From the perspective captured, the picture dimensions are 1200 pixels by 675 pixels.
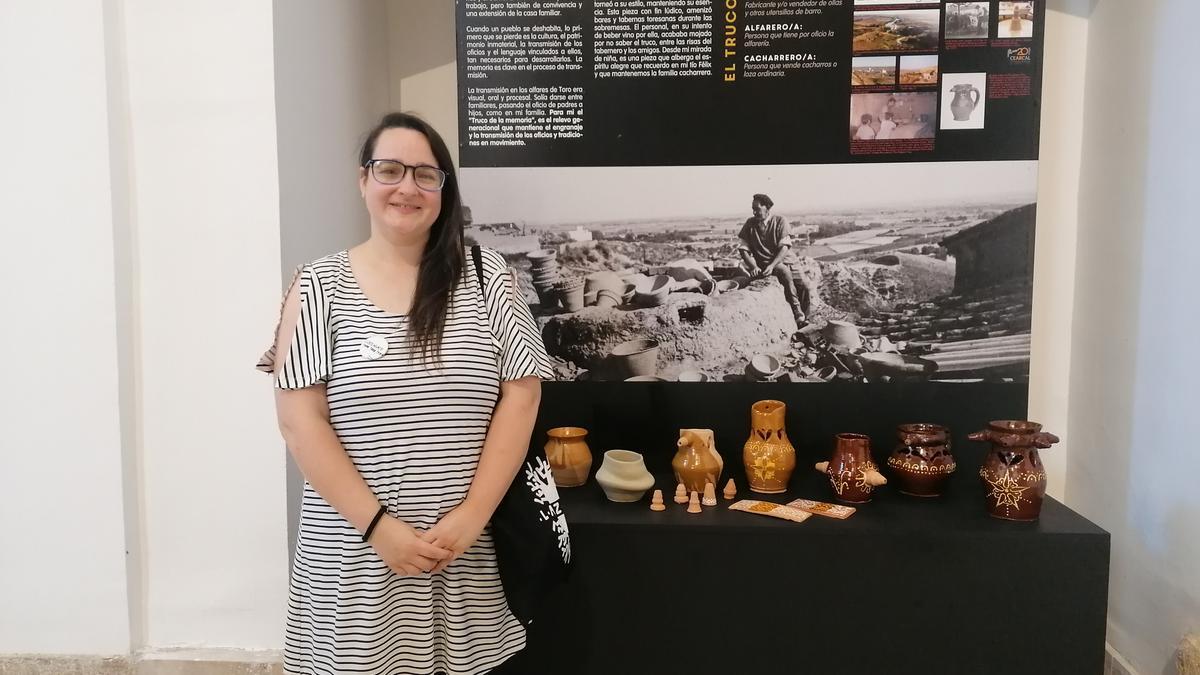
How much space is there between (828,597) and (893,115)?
143cm

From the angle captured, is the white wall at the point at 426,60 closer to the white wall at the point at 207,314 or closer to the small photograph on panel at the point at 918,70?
the white wall at the point at 207,314

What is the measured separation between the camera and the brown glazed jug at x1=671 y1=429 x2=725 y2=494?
224 cm

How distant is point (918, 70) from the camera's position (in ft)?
7.93

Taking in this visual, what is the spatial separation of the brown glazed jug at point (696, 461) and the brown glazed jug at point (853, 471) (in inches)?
13.0

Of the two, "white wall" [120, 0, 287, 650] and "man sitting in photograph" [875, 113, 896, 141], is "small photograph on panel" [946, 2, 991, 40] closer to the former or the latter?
"man sitting in photograph" [875, 113, 896, 141]

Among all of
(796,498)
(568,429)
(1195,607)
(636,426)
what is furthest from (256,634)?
(1195,607)

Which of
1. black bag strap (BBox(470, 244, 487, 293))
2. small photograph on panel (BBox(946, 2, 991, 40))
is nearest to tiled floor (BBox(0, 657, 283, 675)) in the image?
black bag strap (BBox(470, 244, 487, 293))

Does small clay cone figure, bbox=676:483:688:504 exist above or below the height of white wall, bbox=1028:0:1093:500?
below

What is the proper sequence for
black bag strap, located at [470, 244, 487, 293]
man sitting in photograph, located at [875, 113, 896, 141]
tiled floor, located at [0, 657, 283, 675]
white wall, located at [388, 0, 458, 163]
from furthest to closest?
white wall, located at [388, 0, 458, 163] < man sitting in photograph, located at [875, 113, 896, 141] < tiled floor, located at [0, 657, 283, 675] < black bag strap, located at [470, 244, 487, 293]

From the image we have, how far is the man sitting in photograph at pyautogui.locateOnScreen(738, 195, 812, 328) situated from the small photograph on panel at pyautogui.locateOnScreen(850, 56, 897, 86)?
1.55ft

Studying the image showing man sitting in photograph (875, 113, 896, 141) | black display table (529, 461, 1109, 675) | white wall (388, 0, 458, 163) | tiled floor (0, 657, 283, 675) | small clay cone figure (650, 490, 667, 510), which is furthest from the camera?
white wall (388, 0, 458, 163)

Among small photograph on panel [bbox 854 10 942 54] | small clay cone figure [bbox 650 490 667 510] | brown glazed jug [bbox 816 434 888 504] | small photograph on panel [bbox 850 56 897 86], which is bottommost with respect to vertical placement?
small clay cone figure [bbox 650 490 667 510]

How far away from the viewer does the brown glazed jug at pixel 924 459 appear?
224cm

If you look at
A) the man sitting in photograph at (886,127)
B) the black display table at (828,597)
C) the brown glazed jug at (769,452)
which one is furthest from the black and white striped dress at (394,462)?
the man sitting in photograph at (886,127)
